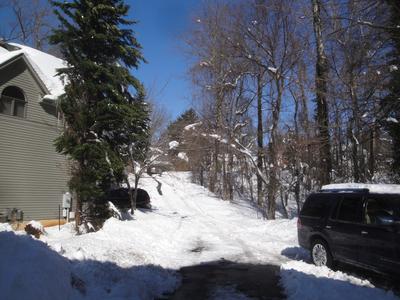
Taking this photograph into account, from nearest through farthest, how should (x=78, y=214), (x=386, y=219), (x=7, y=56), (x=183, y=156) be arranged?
(x=386, y=219), (x=78, y=214), (x=7, y=56), (x=183, y=156)

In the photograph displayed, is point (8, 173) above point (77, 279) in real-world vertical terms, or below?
above

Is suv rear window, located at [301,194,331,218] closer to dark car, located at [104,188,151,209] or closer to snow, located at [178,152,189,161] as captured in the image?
dark car, located at [104,188,151,209]

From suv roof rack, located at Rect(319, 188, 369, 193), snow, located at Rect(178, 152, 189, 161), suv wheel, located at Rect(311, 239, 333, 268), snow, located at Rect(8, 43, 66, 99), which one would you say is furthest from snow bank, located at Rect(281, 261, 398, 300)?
snow, located at Rect(178, 152, 189, 161)

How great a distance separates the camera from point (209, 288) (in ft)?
25.2

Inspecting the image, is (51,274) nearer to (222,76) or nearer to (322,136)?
(322,136)

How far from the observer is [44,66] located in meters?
21.8

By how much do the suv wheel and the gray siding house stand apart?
13.9 metres

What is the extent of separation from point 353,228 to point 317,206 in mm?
1587

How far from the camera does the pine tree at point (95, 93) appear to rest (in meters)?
16.2

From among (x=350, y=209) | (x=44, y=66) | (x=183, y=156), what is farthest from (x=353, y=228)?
(x=183, y=156)

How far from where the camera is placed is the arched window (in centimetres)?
1788

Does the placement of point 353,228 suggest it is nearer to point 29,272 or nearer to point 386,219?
point 386,219

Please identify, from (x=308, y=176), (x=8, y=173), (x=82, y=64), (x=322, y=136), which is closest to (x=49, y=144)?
(x=8, y=173)

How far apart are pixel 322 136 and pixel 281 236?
607 centimetres
